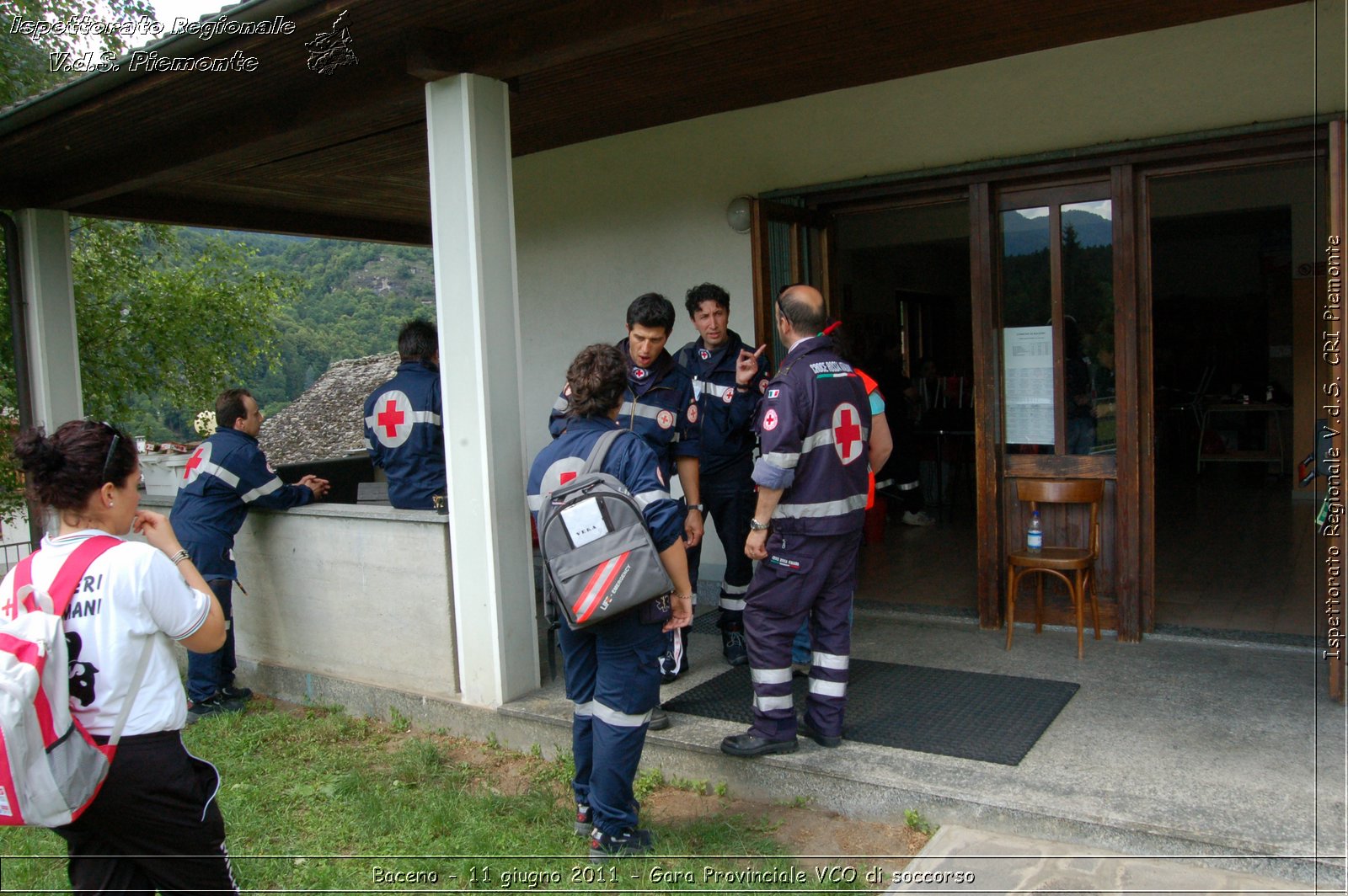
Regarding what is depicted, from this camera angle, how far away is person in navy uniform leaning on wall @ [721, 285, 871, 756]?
379 centimetres

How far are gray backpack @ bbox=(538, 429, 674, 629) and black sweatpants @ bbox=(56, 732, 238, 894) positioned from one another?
1.20m

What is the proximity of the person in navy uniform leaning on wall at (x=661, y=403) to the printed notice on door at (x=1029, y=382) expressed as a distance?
6.31ft

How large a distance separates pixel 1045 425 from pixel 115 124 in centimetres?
576

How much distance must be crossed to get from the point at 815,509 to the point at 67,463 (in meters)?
2.51

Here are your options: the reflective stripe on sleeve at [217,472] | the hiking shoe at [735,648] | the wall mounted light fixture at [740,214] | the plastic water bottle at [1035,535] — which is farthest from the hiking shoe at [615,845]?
the wall mounted light fixture at [740,214]

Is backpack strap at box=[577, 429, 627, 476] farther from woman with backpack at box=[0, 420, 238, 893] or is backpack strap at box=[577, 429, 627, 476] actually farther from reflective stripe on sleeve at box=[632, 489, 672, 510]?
woman with backpack at box=[0, 420, 238, 893]

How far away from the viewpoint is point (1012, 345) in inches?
213

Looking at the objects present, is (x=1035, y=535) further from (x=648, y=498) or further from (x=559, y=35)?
(x=559, y=35)

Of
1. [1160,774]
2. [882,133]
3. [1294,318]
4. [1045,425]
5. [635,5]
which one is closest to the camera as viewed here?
[1160,774]

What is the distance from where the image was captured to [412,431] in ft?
17.4

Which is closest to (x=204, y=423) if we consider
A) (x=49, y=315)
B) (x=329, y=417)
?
(x=329, y=417)

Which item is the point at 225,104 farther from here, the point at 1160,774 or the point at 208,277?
the point at 208,277

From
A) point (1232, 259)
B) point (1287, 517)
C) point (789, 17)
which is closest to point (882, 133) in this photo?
point (789, 17)

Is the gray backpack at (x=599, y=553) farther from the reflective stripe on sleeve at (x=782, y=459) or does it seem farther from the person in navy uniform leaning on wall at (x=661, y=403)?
the person in navy uniform leaning on wall at (x=661, y=403)
